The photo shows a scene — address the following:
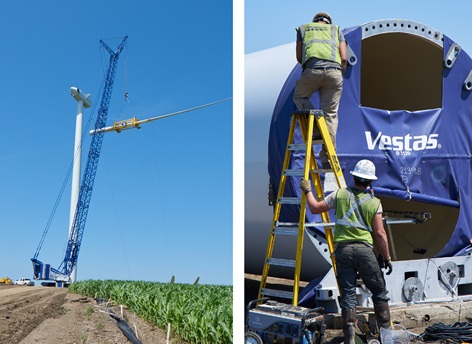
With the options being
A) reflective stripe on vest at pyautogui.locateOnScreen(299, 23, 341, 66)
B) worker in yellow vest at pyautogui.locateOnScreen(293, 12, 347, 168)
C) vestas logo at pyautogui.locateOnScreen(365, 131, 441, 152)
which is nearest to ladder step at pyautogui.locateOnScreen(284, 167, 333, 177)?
worker in yellow vest at pyautogui.locateOnScreen(293, 12, 347, 168)

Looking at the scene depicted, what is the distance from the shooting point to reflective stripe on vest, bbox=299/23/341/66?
5.15m

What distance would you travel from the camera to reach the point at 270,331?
4.50 metres

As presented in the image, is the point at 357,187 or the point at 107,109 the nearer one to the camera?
the point at 357,187

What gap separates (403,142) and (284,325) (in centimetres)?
311

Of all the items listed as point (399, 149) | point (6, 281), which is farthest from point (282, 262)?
point (6, 281)

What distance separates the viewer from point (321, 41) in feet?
16.9

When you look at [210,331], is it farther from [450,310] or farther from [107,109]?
[107,109]

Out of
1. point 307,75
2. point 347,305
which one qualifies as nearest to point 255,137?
point 307,75

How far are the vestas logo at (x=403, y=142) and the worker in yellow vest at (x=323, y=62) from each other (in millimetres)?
1226

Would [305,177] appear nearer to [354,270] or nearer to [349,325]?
[354,270]

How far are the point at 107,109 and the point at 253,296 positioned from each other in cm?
3147

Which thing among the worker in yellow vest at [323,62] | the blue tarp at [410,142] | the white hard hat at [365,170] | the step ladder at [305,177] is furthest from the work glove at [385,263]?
→ the blue tarp at [410,142]

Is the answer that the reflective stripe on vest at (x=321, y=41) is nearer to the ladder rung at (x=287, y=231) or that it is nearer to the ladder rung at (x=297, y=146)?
the ladder rung at (x=297, y=146)

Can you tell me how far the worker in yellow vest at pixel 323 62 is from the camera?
5.16 metres
